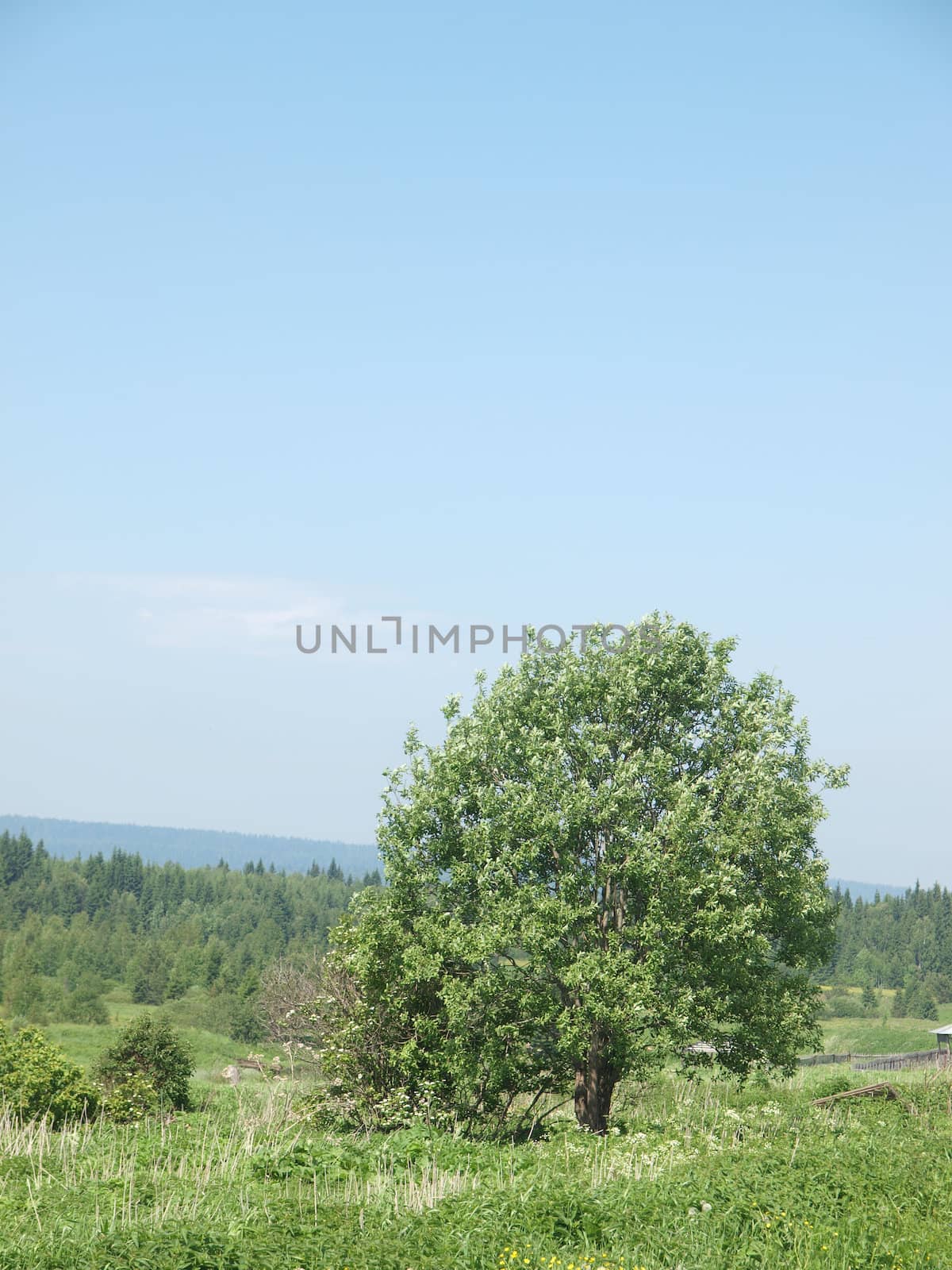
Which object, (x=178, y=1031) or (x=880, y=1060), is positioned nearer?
(x=880, y=1060)

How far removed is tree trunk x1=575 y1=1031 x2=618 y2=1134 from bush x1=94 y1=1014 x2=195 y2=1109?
15.7 m

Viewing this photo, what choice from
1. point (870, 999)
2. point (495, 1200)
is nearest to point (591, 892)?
point (495, 1200)

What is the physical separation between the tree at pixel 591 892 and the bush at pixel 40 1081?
318 inches

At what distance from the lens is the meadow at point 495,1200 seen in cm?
1057

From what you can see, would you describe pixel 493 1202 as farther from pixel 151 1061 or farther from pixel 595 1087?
pixel 151 1061

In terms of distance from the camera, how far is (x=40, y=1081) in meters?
27.3

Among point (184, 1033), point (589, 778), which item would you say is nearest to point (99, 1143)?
point (589, 778)

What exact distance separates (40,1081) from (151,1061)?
7.05m

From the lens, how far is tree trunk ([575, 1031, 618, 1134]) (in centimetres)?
2234

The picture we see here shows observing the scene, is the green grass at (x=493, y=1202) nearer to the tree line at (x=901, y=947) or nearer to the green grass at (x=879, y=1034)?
the green grass at (x=879, y=1034)

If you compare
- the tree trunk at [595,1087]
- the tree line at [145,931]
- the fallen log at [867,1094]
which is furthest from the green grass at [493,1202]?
the tree line at [145,931]

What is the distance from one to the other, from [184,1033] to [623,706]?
75.0 meters

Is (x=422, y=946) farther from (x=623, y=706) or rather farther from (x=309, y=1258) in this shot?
(x=309, y=1258)

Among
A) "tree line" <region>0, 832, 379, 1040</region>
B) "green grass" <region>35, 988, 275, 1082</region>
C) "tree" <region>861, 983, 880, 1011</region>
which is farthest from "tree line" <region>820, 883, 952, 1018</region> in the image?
"green grass" <region>35, 988, 275, 1082</region>
